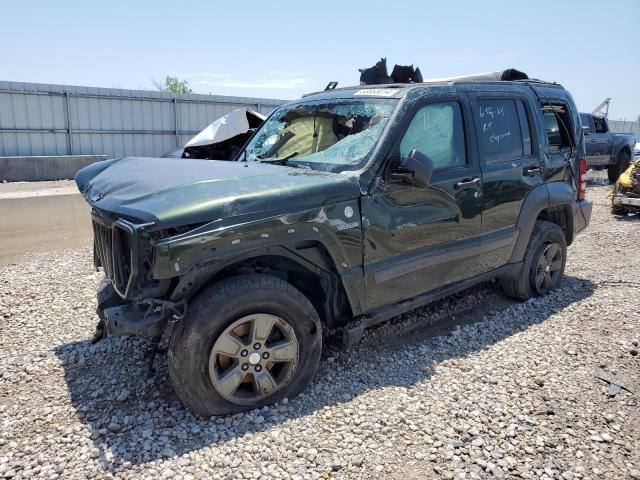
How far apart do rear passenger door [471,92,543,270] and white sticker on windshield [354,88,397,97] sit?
812mm

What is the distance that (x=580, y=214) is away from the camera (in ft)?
19.0

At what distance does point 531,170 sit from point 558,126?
88 centimetres

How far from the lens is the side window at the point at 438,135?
3.98 metres

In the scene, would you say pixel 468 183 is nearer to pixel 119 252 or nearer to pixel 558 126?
pixel 558 126

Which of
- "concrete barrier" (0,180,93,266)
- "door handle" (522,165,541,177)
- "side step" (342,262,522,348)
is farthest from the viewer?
"concrete barrier" (0,180,93,266)

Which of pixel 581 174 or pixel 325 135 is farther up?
pixel 325 135

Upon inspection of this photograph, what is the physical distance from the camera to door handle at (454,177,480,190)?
13.9ft

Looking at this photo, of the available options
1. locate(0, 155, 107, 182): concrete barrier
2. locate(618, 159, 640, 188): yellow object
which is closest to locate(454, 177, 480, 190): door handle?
locate(618, 159, 640, 188): yellow object

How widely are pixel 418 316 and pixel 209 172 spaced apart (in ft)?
8.02

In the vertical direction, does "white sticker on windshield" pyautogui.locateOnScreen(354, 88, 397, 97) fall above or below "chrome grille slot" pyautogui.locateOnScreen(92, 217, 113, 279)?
above

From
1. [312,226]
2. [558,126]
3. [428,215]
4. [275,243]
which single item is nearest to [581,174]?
[558,126]

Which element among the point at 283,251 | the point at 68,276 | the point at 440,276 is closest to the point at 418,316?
the point at 440,276

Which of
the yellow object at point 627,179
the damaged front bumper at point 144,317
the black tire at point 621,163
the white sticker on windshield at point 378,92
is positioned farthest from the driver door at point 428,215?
the black tire at point 621,163

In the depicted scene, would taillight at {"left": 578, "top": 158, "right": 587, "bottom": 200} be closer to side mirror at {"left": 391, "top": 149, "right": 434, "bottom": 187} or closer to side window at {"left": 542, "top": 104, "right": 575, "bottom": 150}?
side window at {"left": 542, "top": 104, "right": 575, "bottom": 150}
